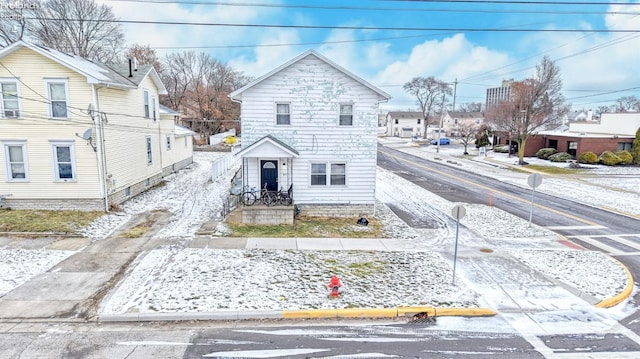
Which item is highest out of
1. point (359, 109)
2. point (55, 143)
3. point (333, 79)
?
point (333, 79)

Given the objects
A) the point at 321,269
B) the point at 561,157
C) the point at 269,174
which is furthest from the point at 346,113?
the point at 561,157

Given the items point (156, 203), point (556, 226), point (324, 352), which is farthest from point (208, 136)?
point (324, 352)

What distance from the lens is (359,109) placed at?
54.3ft

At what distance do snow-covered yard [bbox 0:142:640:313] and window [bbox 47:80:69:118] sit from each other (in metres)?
5.04

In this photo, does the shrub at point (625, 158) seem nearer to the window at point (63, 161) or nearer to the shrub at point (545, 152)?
the shrub at point (545, 152)

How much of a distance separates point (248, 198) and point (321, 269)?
646 centimetres

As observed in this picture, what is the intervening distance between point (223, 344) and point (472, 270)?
25.4 feet

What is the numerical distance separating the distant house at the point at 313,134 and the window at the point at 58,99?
292 inches

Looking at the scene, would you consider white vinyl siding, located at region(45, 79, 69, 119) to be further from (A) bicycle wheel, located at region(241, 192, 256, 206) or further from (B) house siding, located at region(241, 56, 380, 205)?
(A) bicycle wheel, located at region(241, 192, 256, 206)

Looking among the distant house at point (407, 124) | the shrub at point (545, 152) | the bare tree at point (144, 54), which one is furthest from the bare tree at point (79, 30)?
the distant house at point (407, 124)

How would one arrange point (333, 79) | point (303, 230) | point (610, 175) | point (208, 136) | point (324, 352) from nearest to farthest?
point (324, 352)
point (303, 230)
point (333, 79)
point (610, 175)
point (208, 136)

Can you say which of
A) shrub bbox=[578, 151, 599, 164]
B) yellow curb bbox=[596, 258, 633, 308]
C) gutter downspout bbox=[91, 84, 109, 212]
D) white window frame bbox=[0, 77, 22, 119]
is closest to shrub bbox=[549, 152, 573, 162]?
shrub bbox=[578, 151, 599, 164]

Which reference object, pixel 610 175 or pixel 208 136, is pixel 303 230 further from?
pixel 208 136

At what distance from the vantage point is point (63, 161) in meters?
16.5
